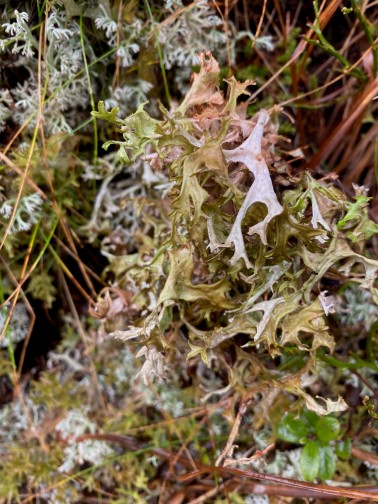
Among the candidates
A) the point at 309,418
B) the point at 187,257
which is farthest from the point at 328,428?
the point at 187,257

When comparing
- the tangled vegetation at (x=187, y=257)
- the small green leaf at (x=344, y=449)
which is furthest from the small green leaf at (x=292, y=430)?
the small green leaf at (x=344, y=449)

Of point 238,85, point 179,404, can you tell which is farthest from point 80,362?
point 238,85

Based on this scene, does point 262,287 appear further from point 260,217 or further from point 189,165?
point 189,165

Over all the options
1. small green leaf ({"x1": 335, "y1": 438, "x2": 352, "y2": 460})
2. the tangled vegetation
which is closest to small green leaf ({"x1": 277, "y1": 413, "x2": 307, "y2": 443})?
the tangled vegetation

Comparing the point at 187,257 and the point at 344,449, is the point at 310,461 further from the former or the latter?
the point at 187,257

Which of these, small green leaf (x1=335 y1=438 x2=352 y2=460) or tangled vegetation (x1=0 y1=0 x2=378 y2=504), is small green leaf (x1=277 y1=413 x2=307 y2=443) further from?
small green leaf (x1=335 y1=438 x2=352 y2=460)
